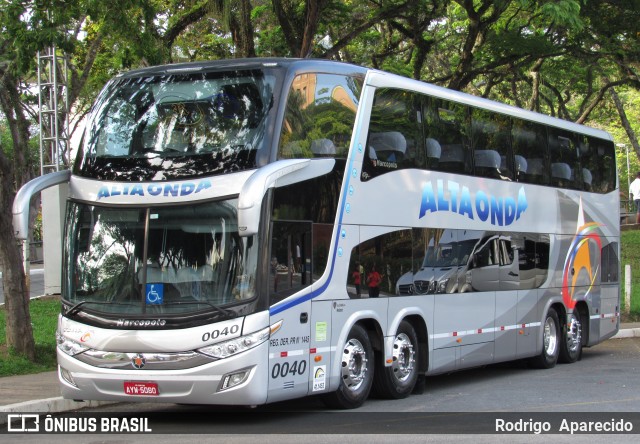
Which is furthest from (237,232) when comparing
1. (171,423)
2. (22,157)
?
(22,157)

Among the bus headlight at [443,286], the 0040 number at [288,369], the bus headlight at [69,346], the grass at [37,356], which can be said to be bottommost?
the grass at [37,356]

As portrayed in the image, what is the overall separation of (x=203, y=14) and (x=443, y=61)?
13.9 metres

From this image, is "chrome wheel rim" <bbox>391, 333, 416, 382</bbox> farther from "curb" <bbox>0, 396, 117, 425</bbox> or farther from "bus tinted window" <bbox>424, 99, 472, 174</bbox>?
"curb" <bbox>0, 396, 117, 425</bbox>

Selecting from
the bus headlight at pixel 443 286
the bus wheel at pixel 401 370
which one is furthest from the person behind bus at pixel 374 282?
the bus headlight at pixel 443 286

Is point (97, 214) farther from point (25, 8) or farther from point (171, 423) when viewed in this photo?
point (25, 8)

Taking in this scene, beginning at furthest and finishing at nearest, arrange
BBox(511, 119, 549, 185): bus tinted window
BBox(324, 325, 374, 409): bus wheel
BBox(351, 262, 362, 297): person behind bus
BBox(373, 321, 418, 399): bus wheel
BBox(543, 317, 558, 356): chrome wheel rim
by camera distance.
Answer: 1. BBox(543, 317, 558, 356): chrome wheel rim
2. BBox(511, 119, 549, 185): bus tinted window
3. BBox(373, 321, 418, 399): bus wheel
4. BBox(351, 262, 362, 297): person behind bus
5. BBox(324, 325, 374, 409): bus wheel

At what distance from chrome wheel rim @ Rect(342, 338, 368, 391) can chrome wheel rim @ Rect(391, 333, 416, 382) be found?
2.39 ft

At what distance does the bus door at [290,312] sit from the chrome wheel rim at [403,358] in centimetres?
219

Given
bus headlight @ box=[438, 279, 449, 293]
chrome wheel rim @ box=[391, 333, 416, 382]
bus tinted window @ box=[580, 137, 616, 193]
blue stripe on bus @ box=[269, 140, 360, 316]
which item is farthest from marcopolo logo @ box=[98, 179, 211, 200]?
bus tinted window @ box=[580, 137, 616, 193]

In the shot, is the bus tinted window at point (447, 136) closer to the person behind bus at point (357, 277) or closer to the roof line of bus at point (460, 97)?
the roof line of bus at point (460, 97)

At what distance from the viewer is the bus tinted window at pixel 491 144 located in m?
14.8

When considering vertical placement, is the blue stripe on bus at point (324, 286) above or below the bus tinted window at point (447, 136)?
below

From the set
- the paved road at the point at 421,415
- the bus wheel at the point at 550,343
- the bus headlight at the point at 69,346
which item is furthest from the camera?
the bus wheel at the point at 550,343

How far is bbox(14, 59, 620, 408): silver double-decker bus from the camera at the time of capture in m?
10.0
